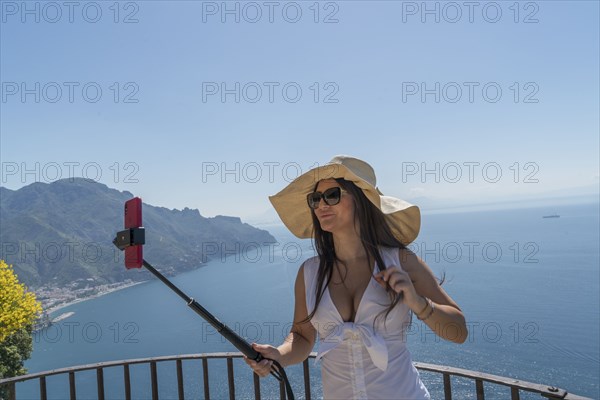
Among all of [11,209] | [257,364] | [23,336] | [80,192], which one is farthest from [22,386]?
[11,209]

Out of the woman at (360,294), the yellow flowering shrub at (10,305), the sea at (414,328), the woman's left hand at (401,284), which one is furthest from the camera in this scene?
the sea at (414,328)

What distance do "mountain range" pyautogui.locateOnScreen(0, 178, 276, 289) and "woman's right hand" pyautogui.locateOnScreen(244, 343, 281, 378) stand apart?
59.1 meters

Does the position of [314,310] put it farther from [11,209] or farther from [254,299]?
[11,209]

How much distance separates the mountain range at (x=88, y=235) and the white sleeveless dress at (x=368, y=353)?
59186 mm

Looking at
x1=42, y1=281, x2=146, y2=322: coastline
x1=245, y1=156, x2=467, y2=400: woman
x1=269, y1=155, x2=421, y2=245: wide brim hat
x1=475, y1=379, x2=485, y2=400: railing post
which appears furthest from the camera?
x1=42, y1=281, x2=146, y2=322: coastline

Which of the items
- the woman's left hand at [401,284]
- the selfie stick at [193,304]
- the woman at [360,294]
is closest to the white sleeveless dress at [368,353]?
the woman at [360,294]

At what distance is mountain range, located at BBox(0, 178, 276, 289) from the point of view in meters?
90.4

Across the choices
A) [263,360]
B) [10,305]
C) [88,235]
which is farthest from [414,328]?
[88,235]

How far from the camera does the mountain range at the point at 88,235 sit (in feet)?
296

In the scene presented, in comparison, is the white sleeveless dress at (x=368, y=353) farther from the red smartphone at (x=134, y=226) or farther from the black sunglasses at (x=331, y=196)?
the red smartphone at (x=134, y=226)

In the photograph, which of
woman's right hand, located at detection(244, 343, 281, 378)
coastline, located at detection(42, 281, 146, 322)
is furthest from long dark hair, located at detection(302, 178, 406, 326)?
coastline, located at detection(42, 281, 146, 322)

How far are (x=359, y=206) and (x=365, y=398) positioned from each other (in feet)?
2.25

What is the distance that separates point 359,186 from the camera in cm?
158

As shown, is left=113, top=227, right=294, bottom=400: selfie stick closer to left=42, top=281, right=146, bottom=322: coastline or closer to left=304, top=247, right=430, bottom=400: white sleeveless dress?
left=304, top=247, right=430, bottom=400: white sleeveless dress
